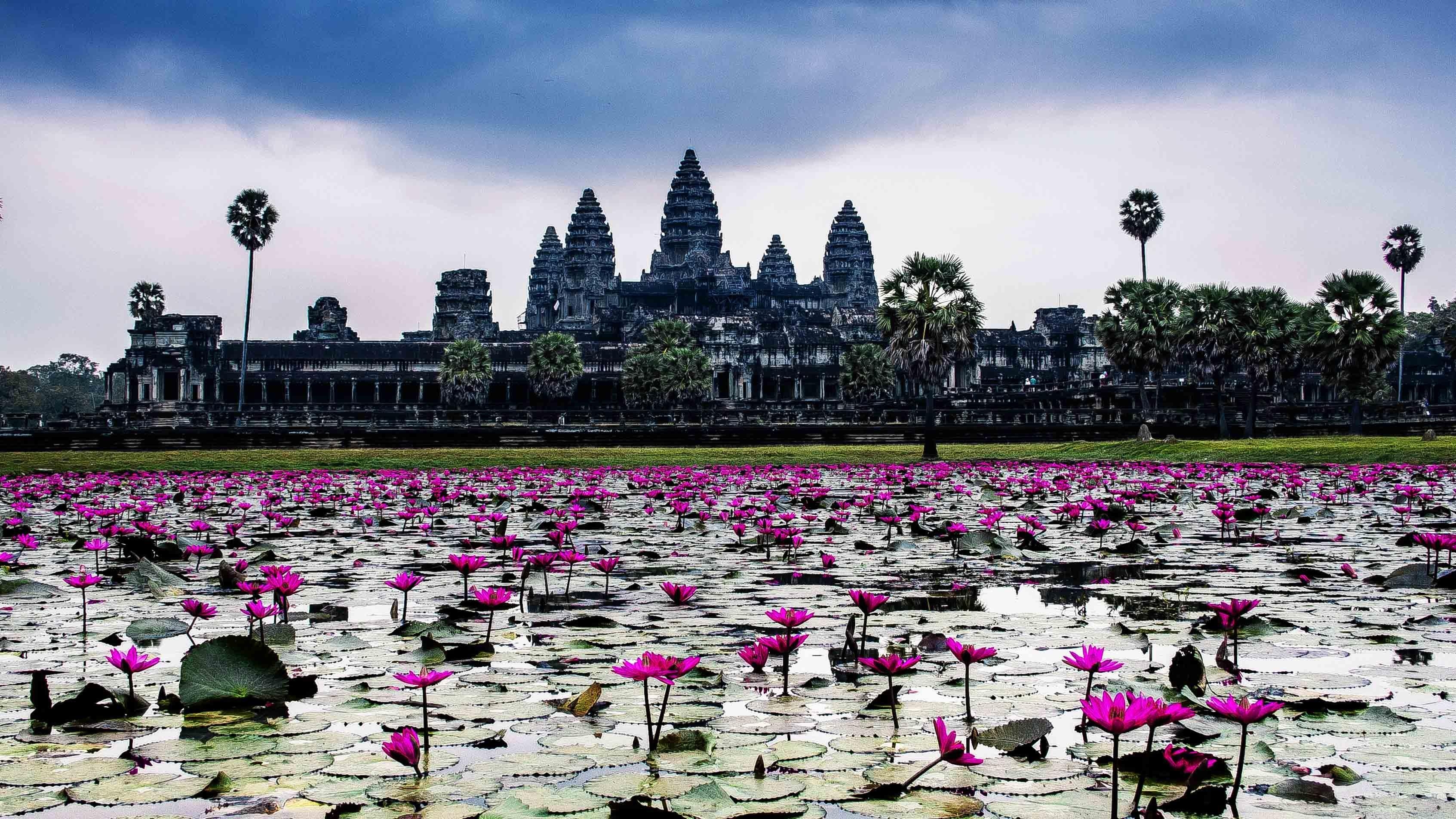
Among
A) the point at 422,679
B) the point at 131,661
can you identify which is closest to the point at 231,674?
the point at 131,661

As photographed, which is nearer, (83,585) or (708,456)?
(83,585)

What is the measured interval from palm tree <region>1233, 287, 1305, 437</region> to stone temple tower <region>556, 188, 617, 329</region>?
338 ft

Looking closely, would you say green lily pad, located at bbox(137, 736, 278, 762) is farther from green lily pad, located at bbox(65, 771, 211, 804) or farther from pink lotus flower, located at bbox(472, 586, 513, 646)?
pink lotus flower, located at bbox(472, 586, 513, 646)

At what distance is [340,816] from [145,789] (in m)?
0.72

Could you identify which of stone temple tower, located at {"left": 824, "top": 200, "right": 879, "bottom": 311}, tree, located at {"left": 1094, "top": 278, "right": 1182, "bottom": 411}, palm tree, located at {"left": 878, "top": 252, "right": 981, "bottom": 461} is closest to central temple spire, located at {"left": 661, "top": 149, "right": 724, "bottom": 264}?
stone temple tower, located at {"left": 824, "top": 200, "right": 879, "bottom": 311}

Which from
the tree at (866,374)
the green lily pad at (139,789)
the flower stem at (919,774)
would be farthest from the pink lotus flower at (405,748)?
the tree at (866,374)

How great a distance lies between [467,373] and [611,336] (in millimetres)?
42533

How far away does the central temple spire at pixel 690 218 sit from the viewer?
163 m

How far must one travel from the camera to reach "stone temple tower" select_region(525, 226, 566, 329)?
555ft

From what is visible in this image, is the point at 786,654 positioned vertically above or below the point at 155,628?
above

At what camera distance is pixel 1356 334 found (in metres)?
51.3

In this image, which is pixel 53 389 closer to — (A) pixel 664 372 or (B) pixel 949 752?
(A) pixel 664 372

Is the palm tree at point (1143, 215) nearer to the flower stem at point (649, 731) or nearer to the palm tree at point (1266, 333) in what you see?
the palm tree at point (1266, 333)

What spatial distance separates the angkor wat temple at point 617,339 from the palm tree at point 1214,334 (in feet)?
81.8
